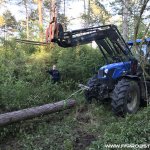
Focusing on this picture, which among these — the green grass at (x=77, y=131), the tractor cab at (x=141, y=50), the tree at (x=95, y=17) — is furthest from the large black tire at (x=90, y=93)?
the tree at (x=95, y=17)

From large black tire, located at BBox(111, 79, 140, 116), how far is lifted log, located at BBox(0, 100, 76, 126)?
68.8 inches

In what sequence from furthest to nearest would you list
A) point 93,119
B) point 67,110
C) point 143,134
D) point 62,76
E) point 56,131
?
point 62,76 < point 67,110 < point 93,119 < point 56,131 < point 143,134

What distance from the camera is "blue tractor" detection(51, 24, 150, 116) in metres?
8.55

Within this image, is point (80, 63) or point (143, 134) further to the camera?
point (80, 63)

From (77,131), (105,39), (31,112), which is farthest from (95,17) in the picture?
(77,131)

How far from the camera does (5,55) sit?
49.1ft

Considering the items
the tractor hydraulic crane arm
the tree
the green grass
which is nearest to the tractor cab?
the tractor hydraulic crane arm

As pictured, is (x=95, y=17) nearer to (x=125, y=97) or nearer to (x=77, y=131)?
(x=125, y=97)

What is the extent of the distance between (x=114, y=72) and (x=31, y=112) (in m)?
3.36

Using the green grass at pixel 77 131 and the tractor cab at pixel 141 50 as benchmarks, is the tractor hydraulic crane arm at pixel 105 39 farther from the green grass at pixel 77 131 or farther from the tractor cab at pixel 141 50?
the green grass at pixel 77 131

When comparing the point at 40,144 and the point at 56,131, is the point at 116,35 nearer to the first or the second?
the point at 56,131

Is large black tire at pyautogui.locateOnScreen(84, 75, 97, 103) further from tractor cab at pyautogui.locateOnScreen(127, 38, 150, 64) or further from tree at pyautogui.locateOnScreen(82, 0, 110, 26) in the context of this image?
tree at pyautogui.locateOnScreen(82, 0, 110, 26)


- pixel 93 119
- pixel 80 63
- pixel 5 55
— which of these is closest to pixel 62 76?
pixel 80 63

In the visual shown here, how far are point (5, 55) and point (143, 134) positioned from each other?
10694 mm
